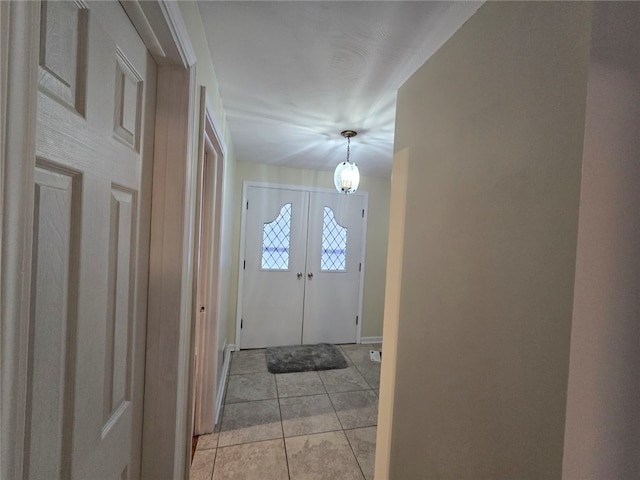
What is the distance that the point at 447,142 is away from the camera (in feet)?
3.08

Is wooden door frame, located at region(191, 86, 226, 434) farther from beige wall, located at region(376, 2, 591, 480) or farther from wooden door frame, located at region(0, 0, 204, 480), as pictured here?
beige wall, located at region(376, 2, 591, 480)

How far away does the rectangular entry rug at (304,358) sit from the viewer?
280cm

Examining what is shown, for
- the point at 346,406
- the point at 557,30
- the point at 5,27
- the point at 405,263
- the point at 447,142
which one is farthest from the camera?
the point at 346,406

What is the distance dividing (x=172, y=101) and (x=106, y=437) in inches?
37.3

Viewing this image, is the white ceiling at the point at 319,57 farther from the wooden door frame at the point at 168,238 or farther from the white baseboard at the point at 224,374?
the white baseboard at the point at 224,374

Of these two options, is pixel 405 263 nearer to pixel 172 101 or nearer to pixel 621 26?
pixel 621 26

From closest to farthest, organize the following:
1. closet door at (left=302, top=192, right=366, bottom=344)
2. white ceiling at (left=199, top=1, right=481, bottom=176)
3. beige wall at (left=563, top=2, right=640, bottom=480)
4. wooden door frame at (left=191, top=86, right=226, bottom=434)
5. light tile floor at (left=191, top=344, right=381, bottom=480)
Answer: beige wall at (left=563, top=2, right=640, bottom=480), white ceiling at (left=199, top=1, right=481, bottom=176), light tile floor at (left=191, top=344, right=381, bottom=480), wooden door frame at (left=191, top=86, right=226, bottom=434), closet door at (left=302, top=192, right=366, bottom=344)

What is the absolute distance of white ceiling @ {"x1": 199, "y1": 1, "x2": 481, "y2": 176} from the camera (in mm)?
928

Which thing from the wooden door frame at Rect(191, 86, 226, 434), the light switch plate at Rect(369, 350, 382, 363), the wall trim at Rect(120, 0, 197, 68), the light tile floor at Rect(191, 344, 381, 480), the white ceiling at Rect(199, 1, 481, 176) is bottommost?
the light tile floor at Rect(191, 344, 381, 480)

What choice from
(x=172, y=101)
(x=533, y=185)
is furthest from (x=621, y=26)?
(x=172, y=101)

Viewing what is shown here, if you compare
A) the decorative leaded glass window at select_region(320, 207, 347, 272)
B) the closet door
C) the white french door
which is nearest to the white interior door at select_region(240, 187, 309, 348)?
the white french door

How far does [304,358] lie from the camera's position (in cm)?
300

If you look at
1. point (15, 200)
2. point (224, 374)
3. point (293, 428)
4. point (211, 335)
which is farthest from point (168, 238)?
point (224, 374)

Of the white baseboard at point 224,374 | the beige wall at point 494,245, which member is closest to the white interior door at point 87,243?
the beige wall at point 494,245
